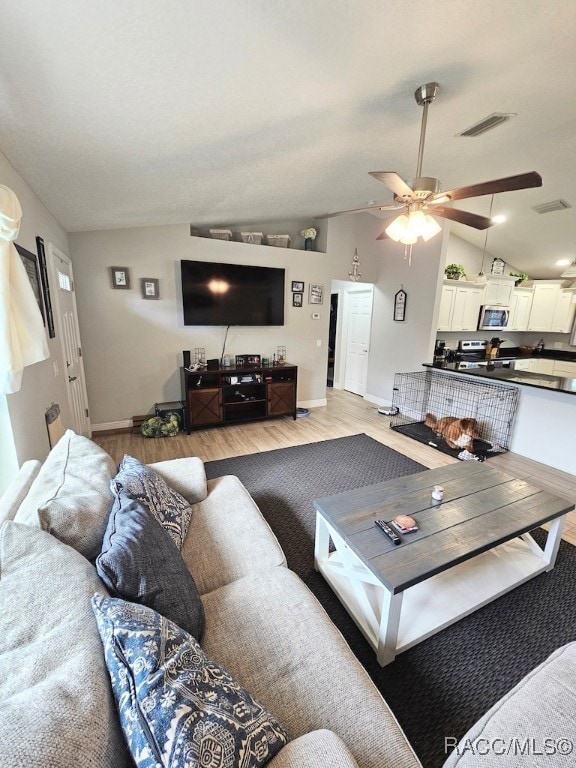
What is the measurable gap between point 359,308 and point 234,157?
4.05 metres

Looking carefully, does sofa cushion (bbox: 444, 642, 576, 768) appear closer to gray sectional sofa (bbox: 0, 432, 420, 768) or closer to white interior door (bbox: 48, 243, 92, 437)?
gray sectional sofa (bbox: 0, 432, 420, 768)

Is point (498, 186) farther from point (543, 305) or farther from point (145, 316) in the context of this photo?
point (543, 305)

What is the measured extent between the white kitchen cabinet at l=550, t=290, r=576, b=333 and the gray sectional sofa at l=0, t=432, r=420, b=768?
651cm

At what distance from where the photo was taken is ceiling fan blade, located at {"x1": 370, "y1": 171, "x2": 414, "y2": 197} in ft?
5.80

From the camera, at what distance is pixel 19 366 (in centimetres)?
140

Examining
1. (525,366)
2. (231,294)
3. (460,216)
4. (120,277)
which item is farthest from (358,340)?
(120,277)

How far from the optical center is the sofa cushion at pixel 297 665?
0.89 m

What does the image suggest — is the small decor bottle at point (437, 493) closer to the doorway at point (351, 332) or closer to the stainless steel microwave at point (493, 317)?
the doorway at point (351, 332)

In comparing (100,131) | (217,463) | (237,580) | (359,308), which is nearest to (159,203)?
(100,131)

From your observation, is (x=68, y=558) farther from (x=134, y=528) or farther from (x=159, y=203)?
(x=159, y=203)

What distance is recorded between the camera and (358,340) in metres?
6.08

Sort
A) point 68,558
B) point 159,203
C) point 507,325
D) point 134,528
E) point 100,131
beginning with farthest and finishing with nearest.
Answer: point 507,325
point 159,203
point 100,131
point 134,528
point 68,558

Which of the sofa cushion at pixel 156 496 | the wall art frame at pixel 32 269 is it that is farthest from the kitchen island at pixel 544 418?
the wall art frame at pixel 32 269

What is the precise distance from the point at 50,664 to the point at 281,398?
13.1 ft
